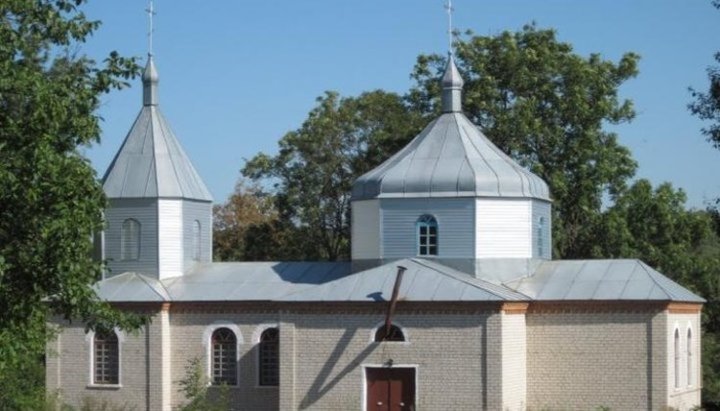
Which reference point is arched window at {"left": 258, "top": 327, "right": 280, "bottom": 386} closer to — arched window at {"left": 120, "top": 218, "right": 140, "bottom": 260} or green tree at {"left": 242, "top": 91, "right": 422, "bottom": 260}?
arched window at {"left": 120, "top": 218, "right": 140, "bottom": 260}

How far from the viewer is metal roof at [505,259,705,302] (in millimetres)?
33969

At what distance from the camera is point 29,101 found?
73.4 feet

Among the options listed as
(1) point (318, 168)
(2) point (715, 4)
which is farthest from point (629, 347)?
(1) point (318, 168)

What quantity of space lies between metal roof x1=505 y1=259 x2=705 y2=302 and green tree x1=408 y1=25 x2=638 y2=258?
10.3 meters

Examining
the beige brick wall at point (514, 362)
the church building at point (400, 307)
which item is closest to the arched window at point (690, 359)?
the church building at point (400, 307)

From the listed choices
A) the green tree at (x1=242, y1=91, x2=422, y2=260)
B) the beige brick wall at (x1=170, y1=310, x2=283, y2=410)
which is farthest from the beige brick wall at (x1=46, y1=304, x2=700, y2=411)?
the green tree at (x1=242, y1=91, x2=422, y2=260)

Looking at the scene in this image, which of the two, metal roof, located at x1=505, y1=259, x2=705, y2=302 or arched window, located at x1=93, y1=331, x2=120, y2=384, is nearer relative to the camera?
metal roof, located at x1=505, y1=259, x2=705, y2=302

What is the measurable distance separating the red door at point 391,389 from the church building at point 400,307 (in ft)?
0.10

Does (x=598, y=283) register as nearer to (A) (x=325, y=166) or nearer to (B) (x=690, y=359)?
(B) (x=690, y=359)

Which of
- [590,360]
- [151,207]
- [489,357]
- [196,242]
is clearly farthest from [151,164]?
[590,360]

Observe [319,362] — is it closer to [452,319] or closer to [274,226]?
[452,319]

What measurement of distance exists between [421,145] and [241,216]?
27.6 metres

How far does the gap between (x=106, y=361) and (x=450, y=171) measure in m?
9.81

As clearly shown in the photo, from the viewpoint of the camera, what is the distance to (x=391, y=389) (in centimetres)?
3353
